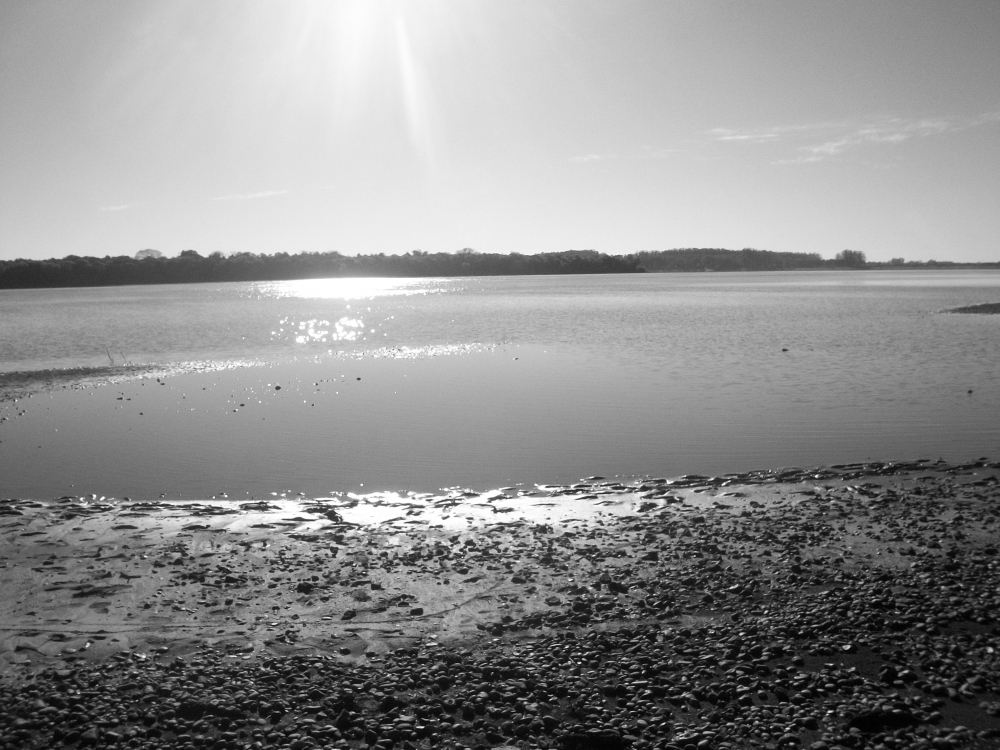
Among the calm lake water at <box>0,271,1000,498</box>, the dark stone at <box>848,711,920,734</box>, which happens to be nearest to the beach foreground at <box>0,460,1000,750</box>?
the dark stone at <box>848,711,920,734</box>

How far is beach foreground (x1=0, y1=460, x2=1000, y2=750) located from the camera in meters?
5.34

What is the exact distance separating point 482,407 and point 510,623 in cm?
1180

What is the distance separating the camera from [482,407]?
61.3ft

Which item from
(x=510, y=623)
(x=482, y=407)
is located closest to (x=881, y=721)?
(x=510, y=623)

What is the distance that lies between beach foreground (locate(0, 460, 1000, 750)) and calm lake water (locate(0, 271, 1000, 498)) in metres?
2.27

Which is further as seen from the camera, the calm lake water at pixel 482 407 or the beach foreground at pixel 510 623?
the calm lake water at pixel 482 407

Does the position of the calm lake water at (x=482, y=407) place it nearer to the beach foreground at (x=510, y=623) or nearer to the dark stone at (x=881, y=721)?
the beach foreground at (x=510, y=623)

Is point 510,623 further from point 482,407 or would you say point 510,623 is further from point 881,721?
point 482,407

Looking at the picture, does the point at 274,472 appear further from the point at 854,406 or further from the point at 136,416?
the point at 854,406

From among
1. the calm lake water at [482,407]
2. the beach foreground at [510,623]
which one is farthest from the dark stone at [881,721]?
the calm lake water at [482,407]

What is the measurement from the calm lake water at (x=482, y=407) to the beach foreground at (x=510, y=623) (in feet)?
7.46

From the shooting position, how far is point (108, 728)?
5301 mm

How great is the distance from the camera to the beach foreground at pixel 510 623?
5.34m

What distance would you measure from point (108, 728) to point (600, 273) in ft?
588
